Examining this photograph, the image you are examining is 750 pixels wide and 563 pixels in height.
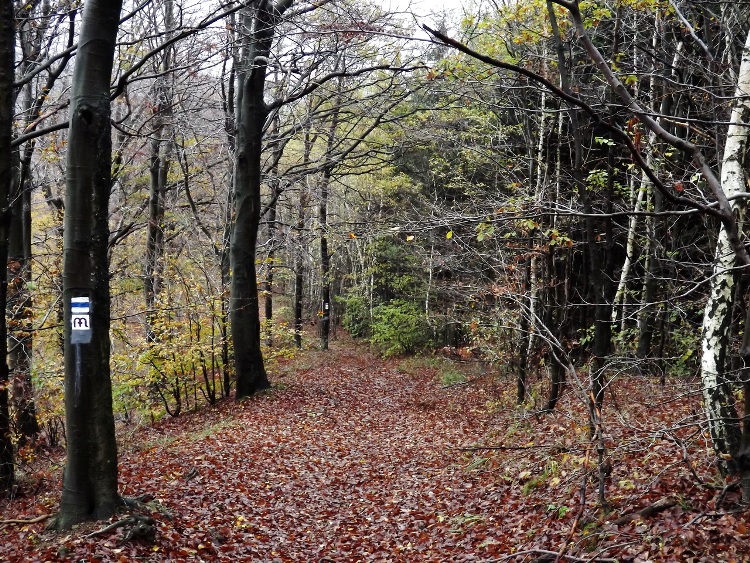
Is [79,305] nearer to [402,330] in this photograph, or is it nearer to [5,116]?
[5,116]

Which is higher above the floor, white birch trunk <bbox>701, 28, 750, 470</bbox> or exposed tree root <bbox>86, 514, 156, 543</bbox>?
white birch trunk <bbox>701, 28, 750, 470</bbox>

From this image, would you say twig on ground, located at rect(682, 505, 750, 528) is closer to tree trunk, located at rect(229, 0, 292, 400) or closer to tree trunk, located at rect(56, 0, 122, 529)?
tree trunk, located at rect(56, 0, 122, 529)

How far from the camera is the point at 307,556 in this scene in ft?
20.4

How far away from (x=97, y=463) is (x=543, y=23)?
29.7 feet

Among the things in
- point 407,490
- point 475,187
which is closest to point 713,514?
point 407,490

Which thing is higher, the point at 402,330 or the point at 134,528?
the point at 402,330

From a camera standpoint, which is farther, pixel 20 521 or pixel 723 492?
pixel 20 521

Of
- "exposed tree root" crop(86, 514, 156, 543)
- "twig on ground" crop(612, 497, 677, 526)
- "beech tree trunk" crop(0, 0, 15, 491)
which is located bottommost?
"exposed tree root" crop(86, 514, 156, 543)

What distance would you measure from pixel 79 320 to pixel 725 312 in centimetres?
588

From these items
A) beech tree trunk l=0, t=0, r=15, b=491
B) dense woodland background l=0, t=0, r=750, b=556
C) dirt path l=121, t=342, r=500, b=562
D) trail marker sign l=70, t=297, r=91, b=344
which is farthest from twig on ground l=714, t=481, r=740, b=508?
beech tree trunk l=0, t=0, r=15, b=491

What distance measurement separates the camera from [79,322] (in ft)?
17.3

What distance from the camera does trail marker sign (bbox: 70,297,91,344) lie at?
5258mm

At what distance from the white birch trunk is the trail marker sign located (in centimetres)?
560

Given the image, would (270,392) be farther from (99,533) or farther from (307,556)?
(99,533)
